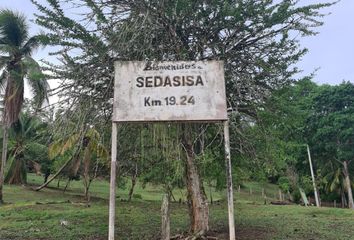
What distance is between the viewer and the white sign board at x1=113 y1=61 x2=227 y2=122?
6977 millimetres

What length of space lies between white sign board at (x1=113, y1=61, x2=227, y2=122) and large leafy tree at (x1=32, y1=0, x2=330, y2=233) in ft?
5.01

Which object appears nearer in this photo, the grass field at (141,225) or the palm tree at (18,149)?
the grass field at (141,225)

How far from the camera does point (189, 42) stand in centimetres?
988

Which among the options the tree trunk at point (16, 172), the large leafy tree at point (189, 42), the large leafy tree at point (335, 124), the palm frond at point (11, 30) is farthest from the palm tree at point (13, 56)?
the large leafy tree at point (335, 124)

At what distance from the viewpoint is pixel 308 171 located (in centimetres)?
3569

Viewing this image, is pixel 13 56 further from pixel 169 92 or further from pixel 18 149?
pixel 169 92

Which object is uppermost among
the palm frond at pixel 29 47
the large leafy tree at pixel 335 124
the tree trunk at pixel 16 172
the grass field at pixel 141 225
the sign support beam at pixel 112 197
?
the palm frond at pixel 29 47

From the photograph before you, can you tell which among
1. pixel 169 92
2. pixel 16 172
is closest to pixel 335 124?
pixel 16 172

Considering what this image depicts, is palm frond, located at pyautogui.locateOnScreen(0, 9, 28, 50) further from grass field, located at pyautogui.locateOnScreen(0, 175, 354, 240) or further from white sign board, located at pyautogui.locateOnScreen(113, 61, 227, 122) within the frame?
white sign board, located at pyautogui.locateOnScreen(113, 61, 227, 122)

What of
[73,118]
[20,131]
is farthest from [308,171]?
[73,118]

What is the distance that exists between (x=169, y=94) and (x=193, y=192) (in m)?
3.23

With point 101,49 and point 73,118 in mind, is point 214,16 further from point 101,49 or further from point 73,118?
point 73,118

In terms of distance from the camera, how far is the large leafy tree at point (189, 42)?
29.4 feet

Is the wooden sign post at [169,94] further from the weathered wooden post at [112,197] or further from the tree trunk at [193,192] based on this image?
the tree trunk at [193,192]
